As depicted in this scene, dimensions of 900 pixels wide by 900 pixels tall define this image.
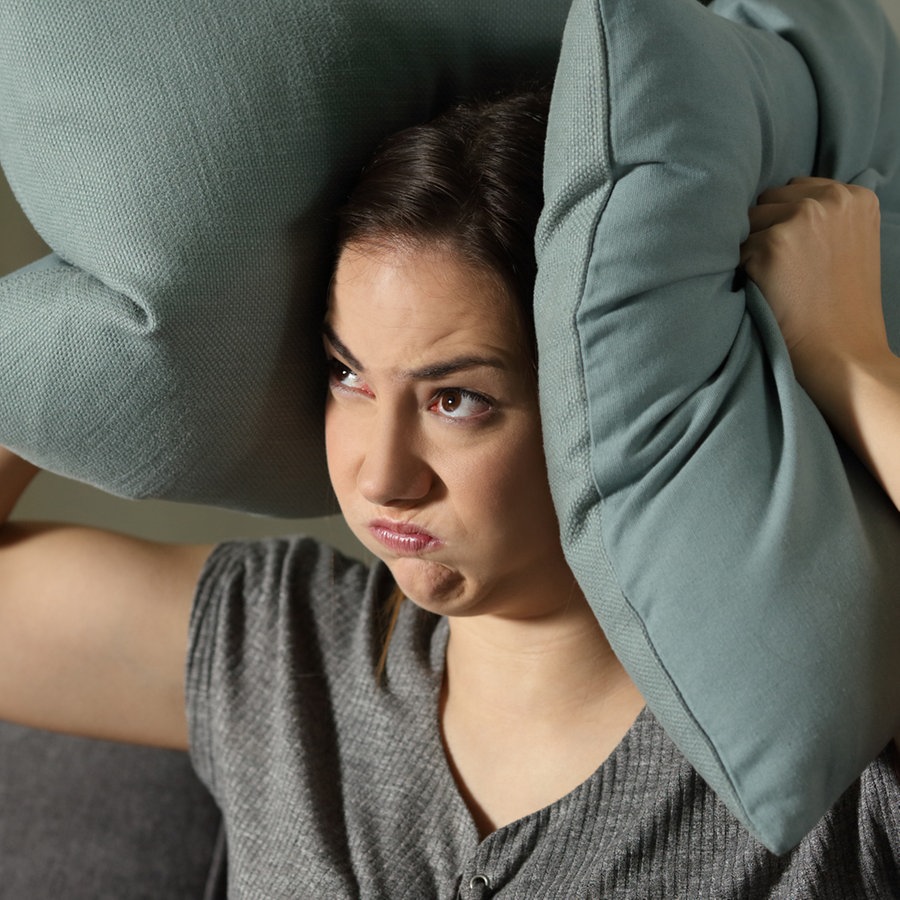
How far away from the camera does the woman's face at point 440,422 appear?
2.62 feet

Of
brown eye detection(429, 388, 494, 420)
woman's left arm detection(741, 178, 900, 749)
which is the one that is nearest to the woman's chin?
brown eye detection(429, 388, 494, 420)

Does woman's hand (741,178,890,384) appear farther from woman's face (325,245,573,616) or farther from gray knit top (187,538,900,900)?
gray knit top (187,538,900,900)

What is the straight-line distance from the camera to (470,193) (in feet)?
2.68

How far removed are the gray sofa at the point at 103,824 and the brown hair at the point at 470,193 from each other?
30.5 inches

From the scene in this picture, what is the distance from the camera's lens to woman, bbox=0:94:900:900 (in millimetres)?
814

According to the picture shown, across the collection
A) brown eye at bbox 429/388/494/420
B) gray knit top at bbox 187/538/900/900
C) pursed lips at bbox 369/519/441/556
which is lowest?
gray knit top at bbox 187/538/900/900

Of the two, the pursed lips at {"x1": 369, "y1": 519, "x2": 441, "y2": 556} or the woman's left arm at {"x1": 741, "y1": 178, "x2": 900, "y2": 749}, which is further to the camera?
the pursed lips at {"x1": 369, "y1": 519, "x2": 441, "y2": 556}

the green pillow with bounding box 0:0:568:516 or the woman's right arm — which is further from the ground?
the green pillow with bounding box 0:0:568:516

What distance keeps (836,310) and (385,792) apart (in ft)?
1.85

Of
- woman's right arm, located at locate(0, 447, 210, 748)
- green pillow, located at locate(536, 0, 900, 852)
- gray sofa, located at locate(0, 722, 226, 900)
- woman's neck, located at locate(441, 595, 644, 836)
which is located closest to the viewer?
green pillow, located at locate(536, 0, 900, 852)


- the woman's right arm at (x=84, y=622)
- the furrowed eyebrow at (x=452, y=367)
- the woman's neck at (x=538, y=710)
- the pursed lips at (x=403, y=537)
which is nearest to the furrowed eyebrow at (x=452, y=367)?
the furrowed eyebrow at (x=452, y=367)

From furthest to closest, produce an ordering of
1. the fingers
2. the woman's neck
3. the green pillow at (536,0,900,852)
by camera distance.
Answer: the woman's neck
the fingers
the green pillow at (536,0,900,852)

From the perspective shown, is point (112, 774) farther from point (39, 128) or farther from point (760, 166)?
point (760, 166)

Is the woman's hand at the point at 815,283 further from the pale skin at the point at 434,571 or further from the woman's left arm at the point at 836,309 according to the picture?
the pale skin at the point at 434,571
